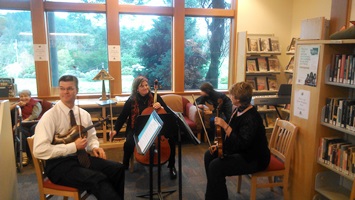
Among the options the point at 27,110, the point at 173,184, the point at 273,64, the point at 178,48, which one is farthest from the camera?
the point at 273,64

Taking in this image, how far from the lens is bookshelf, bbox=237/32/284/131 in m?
4.80

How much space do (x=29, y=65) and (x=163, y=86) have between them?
226 centimetres

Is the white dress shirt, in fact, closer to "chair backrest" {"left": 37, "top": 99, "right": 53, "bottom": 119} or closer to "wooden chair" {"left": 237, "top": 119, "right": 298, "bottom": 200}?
"wooden chair" {"left": 237, "top": 119, "right": 298, "bottom": 200}

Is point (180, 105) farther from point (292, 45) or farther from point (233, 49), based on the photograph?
point (292, 45)

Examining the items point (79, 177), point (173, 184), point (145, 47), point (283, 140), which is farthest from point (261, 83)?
point (79, 177)

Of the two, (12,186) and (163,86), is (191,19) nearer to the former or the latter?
(163,86)

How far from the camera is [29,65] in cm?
439

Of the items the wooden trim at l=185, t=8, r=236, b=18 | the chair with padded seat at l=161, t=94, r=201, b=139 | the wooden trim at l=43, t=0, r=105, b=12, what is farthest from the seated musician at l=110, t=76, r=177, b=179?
the wooden trim at l=185, t=8, r=236, b=18

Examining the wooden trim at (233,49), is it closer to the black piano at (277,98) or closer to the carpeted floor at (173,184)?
the black piano at (277,98)

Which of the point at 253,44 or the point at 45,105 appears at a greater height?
the point at 253,44

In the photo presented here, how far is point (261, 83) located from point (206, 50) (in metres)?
1.20

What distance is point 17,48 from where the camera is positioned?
431cm

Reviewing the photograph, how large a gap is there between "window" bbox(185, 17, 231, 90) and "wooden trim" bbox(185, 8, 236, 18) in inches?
4.5

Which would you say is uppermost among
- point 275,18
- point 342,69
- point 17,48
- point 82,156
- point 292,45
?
point 275,18
